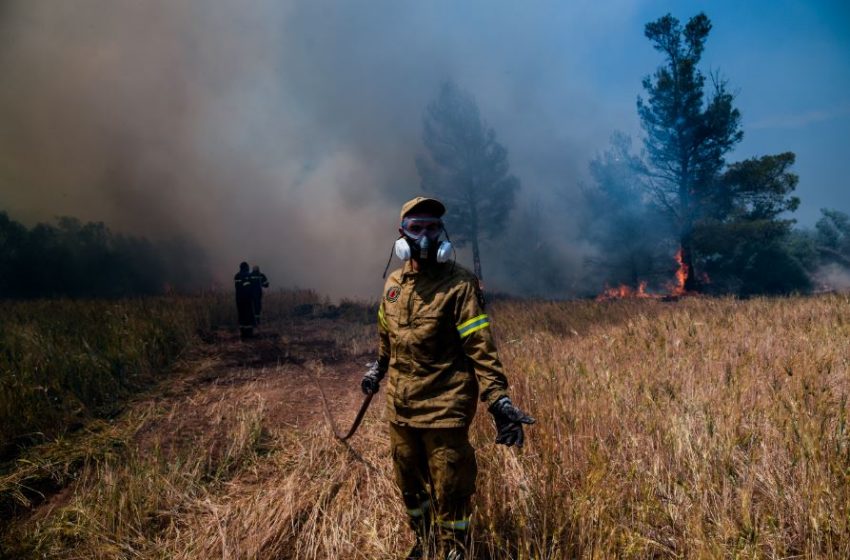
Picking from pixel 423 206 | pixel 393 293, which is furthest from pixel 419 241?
pixel 393 293

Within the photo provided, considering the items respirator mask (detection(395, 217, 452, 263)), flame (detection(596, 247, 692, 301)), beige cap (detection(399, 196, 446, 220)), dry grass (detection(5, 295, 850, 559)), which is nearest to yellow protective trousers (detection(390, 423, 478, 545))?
dry grass (detection(5, 295, 850, 559))

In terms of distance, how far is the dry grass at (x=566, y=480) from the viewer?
7.48ft

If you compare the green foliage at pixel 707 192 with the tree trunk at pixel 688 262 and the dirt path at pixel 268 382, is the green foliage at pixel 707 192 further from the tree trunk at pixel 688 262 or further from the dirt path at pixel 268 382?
the dirt path at pixel 268 382

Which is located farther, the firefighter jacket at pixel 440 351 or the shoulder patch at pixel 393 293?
the shoulder patch at pixel 393 293

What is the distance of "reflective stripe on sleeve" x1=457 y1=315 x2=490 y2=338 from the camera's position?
7.54 feet

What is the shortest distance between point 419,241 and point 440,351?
0.64 m

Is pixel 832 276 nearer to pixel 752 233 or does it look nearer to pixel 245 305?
pixel 752 233

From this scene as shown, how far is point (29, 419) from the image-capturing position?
454 cm

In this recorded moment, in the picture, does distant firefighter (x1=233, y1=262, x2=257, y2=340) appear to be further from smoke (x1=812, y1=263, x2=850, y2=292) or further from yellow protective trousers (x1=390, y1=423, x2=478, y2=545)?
smoke (x1=812, y1=263, x2=850, y2=292)

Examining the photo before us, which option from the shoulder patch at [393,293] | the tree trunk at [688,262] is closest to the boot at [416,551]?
the shoulder patch at [393,293]

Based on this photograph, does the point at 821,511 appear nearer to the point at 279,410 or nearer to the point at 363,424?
the point at 363,424

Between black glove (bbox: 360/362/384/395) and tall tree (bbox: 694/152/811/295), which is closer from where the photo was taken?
black glove (bbox: 360/362/384/395)

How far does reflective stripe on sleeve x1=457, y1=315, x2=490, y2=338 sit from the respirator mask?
38cm

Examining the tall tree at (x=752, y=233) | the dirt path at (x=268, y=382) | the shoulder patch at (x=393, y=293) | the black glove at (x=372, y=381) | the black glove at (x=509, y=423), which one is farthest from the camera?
the tall tree at (x=752, y=233)
